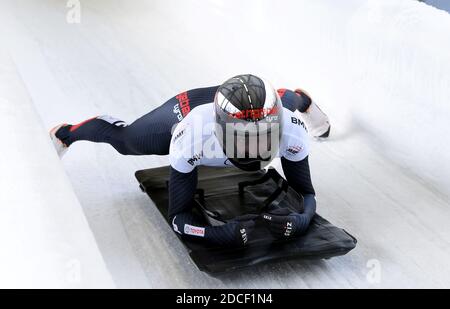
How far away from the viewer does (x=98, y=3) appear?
7.05 m

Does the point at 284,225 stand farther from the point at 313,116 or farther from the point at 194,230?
the point at 313,116

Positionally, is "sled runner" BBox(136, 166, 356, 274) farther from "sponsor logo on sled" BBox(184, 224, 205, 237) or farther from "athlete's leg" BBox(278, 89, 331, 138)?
"athlete's leg" BBox(278, 89, 331, 138)

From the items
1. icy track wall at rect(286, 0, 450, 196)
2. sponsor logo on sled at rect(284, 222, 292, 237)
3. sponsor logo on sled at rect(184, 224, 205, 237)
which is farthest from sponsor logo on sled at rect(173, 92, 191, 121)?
icy track wall at rect(286, 0, 450, 196)

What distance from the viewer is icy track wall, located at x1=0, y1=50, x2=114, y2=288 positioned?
5.69 ft

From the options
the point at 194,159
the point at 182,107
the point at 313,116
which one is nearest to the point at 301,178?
the point at 194,159

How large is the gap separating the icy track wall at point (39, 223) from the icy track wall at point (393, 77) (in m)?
2.01

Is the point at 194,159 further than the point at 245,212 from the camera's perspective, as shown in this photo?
No

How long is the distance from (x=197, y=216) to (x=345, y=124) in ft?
5.51

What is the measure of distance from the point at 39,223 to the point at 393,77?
2.48 metres

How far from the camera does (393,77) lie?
3.83 m

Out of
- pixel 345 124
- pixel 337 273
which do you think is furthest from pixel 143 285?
pixel 345 124

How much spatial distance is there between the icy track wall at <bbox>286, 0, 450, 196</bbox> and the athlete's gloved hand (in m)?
1.09
